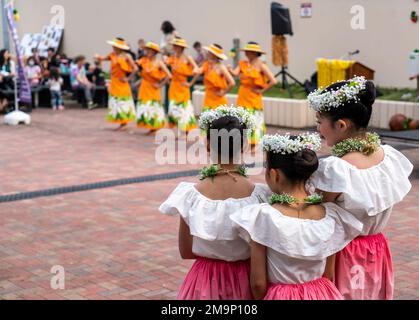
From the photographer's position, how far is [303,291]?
3.04 m

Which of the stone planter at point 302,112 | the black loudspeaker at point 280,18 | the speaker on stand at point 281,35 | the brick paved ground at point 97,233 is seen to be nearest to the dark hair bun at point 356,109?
the brick paved ground at point 97,233

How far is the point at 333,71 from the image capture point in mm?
14242

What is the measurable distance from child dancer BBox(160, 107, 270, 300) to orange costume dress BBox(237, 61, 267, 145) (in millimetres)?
7455

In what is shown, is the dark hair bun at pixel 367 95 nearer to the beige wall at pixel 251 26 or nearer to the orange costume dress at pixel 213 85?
the orange costume dress at pixel 213 85

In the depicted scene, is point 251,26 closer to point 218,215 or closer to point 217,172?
point 217,172

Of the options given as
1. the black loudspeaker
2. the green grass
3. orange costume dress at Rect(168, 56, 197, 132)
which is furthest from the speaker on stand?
orange costume dress at Rect(168, 56, 197, 132)

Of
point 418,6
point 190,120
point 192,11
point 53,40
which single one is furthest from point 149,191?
point 53,40

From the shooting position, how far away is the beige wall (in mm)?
14766

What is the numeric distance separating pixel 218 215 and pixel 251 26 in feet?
49.4

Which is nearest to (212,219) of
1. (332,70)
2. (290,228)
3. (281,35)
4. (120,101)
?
(290,228)

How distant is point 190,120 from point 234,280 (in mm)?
9544

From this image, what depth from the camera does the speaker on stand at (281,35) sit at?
49.2ft

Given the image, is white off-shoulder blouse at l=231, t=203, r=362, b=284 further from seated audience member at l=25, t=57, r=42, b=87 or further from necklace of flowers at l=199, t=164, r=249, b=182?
seated audience member at l=25, t=57, r=42, b=87
